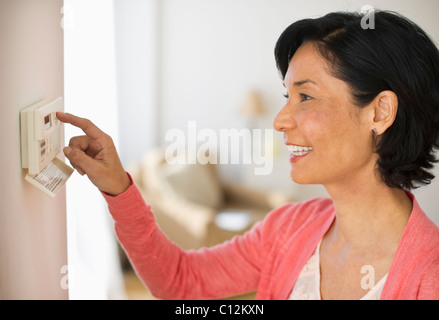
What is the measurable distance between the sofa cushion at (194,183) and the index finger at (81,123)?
7.41 feet

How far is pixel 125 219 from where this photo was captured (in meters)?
0.95

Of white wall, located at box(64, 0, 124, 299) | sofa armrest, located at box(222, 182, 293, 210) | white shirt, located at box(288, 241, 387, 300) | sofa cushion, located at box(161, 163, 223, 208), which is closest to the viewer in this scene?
white shirt, located at box(288, 241, 387, 300)

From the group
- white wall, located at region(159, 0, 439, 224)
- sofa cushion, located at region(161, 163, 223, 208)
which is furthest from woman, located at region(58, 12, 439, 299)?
white wall, located at region(159, 0, 439, 224)

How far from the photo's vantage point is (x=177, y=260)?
1092 millimetres

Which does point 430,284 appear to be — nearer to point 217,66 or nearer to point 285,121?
point 285,121

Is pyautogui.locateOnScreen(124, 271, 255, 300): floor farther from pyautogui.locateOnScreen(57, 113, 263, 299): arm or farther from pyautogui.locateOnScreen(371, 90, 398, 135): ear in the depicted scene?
pyautogui.locateOnScreen(371, 90, 398, 135): ear

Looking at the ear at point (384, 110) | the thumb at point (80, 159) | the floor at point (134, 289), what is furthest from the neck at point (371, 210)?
the floor at point (134, 289)

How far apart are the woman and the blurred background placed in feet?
0.85

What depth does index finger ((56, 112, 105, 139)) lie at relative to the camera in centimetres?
81

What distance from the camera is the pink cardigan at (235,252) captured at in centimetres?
95

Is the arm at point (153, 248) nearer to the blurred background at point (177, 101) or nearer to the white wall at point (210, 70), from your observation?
the blurred background at point (177, 101)
